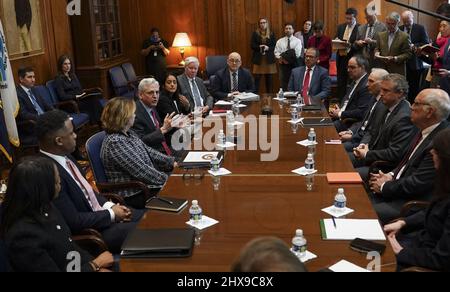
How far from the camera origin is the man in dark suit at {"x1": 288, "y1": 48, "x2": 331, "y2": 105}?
256 inches

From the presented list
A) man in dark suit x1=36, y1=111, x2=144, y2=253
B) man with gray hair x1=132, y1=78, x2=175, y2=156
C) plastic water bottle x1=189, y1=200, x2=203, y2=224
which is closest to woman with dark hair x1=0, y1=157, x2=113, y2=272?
man in dark suit x1=36, y1=111, x2=144, y2=253

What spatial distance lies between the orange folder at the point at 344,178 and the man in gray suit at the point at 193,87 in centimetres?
285

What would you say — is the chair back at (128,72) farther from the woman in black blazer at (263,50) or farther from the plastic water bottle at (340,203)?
the plastic water bottle at (340,203)

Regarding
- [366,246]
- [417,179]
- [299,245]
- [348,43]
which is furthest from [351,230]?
[348,43]

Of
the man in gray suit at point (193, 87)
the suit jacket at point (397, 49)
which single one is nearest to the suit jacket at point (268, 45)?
the suit jacket at point (397, 49)

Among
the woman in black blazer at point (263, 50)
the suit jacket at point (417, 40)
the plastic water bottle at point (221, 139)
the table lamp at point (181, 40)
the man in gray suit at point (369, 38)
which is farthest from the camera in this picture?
the table lamp at point (181, 40)

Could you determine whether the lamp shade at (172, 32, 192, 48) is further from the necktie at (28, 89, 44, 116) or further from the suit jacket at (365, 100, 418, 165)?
the suit jacket at (365, 100, 418, 165)

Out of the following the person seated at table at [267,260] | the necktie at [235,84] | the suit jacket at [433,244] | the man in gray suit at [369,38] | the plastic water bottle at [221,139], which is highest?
the man in gray suit at [369,38]

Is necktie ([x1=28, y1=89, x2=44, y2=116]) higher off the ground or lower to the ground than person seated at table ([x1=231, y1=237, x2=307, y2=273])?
lower

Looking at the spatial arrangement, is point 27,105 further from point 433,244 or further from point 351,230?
point 433,244

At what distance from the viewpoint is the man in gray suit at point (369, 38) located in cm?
779

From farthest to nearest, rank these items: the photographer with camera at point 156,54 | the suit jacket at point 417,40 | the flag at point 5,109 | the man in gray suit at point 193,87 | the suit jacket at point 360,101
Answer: the photographer with camera at point 156,54
the suit jacket at point 417,40
the man in gray suit at point 193,87
the suit jacket at point 360,101
the flag at point 5,109

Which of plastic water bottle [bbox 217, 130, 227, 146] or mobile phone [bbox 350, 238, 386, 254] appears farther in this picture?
plastic water bottle [bbox 217, 130, 227, 146]

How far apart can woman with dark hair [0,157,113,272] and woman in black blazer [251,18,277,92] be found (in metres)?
7.14
